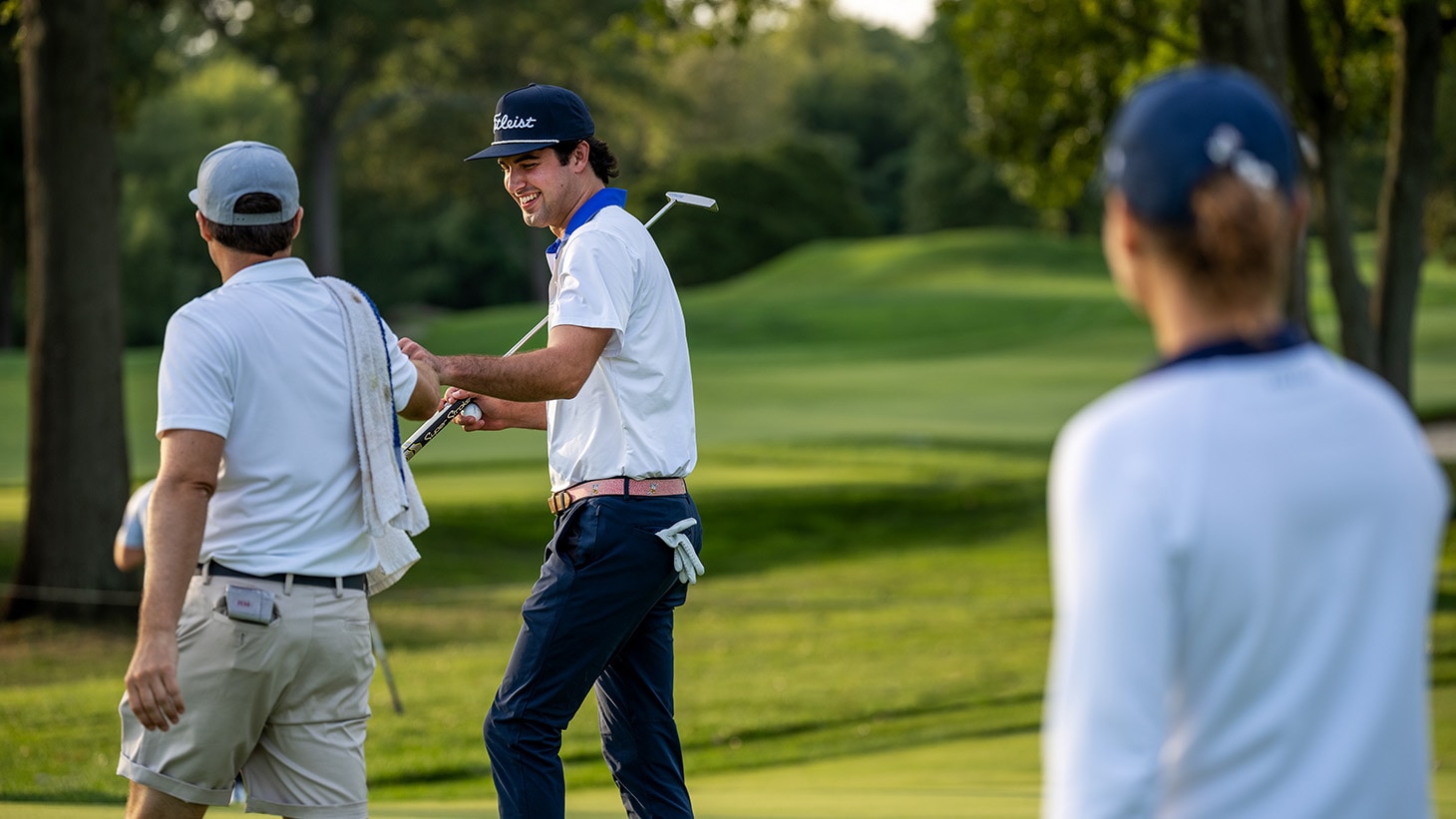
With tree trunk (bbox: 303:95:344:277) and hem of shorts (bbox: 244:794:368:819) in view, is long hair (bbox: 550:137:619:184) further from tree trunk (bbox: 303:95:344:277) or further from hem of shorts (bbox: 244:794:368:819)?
tree trunk (bbox: 303:95:344:277)

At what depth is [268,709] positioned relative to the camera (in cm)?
364

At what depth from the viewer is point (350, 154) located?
1885 inches

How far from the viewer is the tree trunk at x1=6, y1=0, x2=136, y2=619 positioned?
1145cm

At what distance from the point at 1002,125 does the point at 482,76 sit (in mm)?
23575

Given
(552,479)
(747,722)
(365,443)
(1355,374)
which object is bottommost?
(747,722)

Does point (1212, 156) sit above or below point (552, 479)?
above

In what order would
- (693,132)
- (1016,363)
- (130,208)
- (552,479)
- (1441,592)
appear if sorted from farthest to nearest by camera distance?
(693,132)
(130,208)
(1016,363)
(1441,592)
(552,479)

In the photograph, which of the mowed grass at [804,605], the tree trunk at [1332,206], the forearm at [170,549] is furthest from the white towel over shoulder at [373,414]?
the tree trunk at [1332,206]

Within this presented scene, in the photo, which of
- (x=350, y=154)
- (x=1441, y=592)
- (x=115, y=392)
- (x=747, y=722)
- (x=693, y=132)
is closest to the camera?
(x=747, y=722)

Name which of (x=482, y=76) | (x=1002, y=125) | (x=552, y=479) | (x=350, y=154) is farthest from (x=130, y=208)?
(x=552, y=479)

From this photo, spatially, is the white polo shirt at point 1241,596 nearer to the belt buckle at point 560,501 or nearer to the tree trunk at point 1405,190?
the belt buckle at point 560,501

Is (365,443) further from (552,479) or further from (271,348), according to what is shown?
(552,479)

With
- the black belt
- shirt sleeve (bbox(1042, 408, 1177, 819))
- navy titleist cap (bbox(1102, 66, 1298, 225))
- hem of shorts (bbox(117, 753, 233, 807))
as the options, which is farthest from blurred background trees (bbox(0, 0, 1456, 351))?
shirt sleeve (bbox(1042, 408, 1177, 819))

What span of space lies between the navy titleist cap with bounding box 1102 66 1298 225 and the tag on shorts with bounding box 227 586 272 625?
7.40 ft
